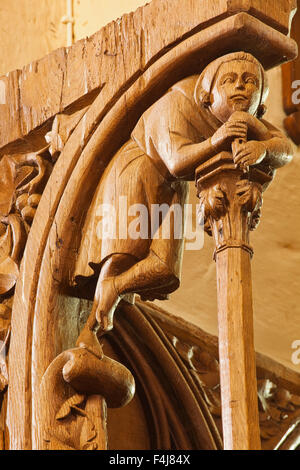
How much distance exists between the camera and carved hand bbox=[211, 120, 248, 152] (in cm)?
129

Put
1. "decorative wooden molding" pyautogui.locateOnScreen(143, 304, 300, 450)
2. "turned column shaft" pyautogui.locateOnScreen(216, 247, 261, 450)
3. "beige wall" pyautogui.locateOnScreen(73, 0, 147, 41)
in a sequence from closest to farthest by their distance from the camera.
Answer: "turned column shaft" pyautogui.locateOnScreen(216, 247, 261, 450), "beige wall" pyautogui.locateOnScreen(73, 0, 147, 41), "decorative wooden molding" pyautogui.locateOnScreen(143, 304, 300, 450)

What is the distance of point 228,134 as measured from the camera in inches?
50.7

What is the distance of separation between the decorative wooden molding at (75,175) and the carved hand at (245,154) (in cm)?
3

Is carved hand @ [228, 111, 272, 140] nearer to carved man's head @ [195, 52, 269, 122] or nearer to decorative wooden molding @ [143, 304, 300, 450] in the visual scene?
carved man's head @ [195, 52, 269, 122]

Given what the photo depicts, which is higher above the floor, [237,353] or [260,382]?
[260,382]

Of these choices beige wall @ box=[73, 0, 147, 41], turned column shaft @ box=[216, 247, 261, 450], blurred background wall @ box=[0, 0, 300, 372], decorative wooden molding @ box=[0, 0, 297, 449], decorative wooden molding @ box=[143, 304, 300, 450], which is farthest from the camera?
blurred background wall @ box=[0, 0, 300, 372]

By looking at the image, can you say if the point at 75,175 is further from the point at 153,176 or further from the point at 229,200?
the point at 229,200

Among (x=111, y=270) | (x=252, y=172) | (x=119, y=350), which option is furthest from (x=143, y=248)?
(x=119, y=350)

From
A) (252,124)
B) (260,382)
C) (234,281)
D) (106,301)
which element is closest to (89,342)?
(106,301)

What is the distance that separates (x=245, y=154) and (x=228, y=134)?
28mm

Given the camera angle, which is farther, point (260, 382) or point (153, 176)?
point (260, 382)

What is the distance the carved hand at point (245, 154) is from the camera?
128cm

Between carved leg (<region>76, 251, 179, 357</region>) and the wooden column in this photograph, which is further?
carved leg (<region>76, 251, 179, 357</region>)

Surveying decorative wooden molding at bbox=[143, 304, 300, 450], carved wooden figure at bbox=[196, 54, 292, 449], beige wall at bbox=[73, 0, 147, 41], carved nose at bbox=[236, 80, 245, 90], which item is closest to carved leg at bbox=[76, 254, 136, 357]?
carved wooden figure at bbox=[196, 54, 292, 449]
